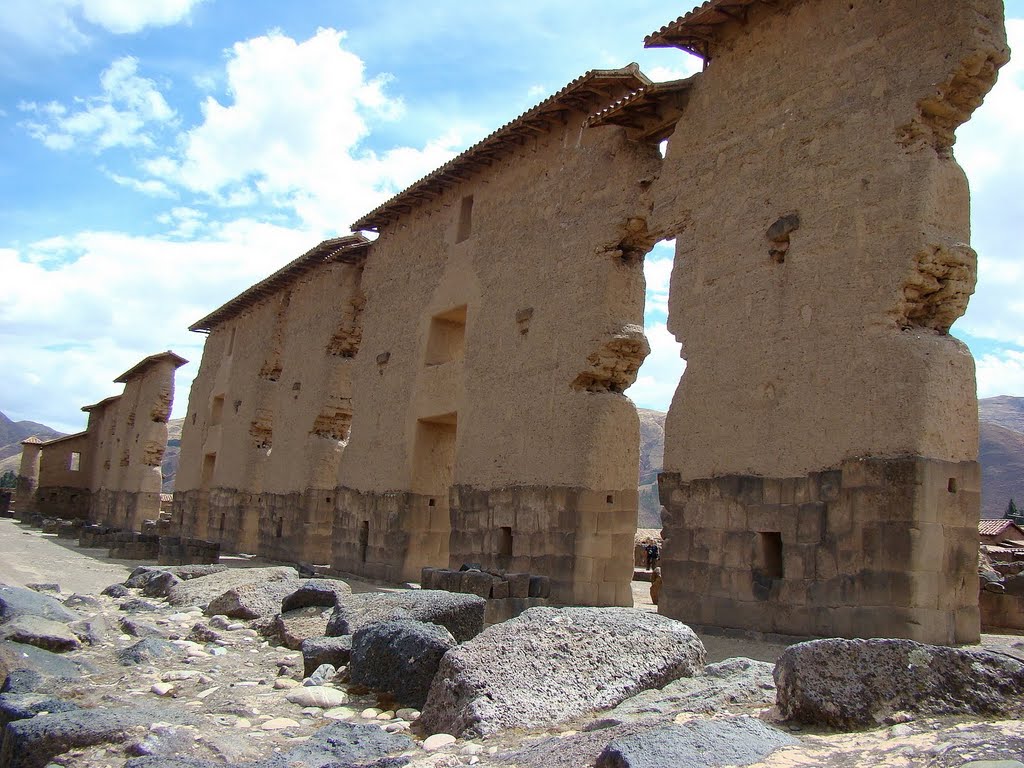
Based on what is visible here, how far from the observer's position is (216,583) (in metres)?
10.5

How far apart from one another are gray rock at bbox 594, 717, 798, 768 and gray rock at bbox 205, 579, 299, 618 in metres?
6.11

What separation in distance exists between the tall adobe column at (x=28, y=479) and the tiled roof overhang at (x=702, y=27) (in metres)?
35.8

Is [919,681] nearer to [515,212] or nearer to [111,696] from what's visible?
[111,696]

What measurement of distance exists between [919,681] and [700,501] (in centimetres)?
509

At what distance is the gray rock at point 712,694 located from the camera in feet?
14.2

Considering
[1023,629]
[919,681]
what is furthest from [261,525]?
[919,681]

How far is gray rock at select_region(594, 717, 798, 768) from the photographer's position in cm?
330

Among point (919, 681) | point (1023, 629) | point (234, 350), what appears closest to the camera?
point (919, 681)

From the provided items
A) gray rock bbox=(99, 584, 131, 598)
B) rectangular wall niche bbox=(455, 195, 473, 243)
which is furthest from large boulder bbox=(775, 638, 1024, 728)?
rectangular wall niche bbox=(455, 195, 473, 243)

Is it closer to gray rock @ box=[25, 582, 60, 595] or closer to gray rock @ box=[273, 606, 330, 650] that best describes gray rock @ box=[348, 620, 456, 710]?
gray rock @ box=[273, 606, 330, 650]

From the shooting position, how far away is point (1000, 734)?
10.4 feet

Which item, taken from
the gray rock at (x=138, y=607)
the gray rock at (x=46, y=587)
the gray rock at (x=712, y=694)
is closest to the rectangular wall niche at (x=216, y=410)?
the gray rock at (x=46, y=587)

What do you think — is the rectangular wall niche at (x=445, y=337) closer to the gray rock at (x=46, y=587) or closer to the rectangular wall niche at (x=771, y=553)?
the gray rock at (x=46, y=587)

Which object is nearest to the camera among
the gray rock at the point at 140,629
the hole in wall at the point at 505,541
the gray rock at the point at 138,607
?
the gray rock at the point at 140,629
